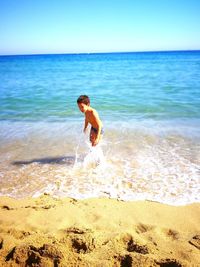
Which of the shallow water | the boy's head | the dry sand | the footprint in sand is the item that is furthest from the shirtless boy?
the footprint in sand

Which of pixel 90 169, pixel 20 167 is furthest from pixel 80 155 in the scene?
pixel 20 167

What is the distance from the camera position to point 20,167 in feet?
18.6

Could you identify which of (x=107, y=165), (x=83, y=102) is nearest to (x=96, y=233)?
(x=107, y=165)

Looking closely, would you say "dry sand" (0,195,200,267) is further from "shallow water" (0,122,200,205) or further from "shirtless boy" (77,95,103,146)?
"shirtless boy" (77,95,103,146)

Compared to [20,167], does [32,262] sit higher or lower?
higher

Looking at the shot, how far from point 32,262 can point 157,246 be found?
138 centimetres

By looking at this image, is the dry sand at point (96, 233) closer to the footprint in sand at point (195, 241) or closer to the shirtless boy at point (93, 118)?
the footprint in sand at point (195, 241)

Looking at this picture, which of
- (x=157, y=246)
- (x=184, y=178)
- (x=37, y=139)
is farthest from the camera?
(x=37, y=139)

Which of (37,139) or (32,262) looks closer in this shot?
(32,262)

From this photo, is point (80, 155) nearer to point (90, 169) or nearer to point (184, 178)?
point (90, 169)

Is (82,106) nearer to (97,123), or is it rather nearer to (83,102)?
(83,102)

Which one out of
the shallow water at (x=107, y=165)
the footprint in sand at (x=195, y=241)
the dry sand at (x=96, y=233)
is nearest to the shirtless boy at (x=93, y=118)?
the shallow water at (x=107, y=165)

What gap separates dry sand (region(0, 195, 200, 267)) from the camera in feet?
8.18

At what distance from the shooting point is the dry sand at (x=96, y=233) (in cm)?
249
